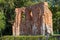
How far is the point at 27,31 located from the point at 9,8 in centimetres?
1073

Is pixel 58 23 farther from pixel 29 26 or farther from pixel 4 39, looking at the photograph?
pixel 4 39

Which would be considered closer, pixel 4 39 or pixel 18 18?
pixel 4 39

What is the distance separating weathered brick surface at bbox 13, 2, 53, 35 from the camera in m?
34.1

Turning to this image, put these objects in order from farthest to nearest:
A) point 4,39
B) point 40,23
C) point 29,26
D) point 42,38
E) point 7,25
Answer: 1. point 7,25
2. point 29,26
3. point 40,23
4. point 4,39
5. point 42,38

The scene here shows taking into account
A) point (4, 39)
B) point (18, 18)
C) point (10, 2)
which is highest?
point (10, 2)

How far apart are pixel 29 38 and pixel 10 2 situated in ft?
68.9

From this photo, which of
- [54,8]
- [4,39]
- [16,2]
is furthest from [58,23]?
[4,39]

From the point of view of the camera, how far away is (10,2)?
154 ft

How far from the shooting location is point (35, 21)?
119ft

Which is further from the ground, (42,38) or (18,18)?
(18,18)

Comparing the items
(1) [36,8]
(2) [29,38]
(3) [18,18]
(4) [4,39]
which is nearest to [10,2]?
(3) [18,18]

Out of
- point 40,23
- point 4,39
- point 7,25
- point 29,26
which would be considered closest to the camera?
point 4,39

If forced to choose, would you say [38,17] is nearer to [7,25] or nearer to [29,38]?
[29,38]

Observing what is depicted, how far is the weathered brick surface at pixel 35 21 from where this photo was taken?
34.1 metres
